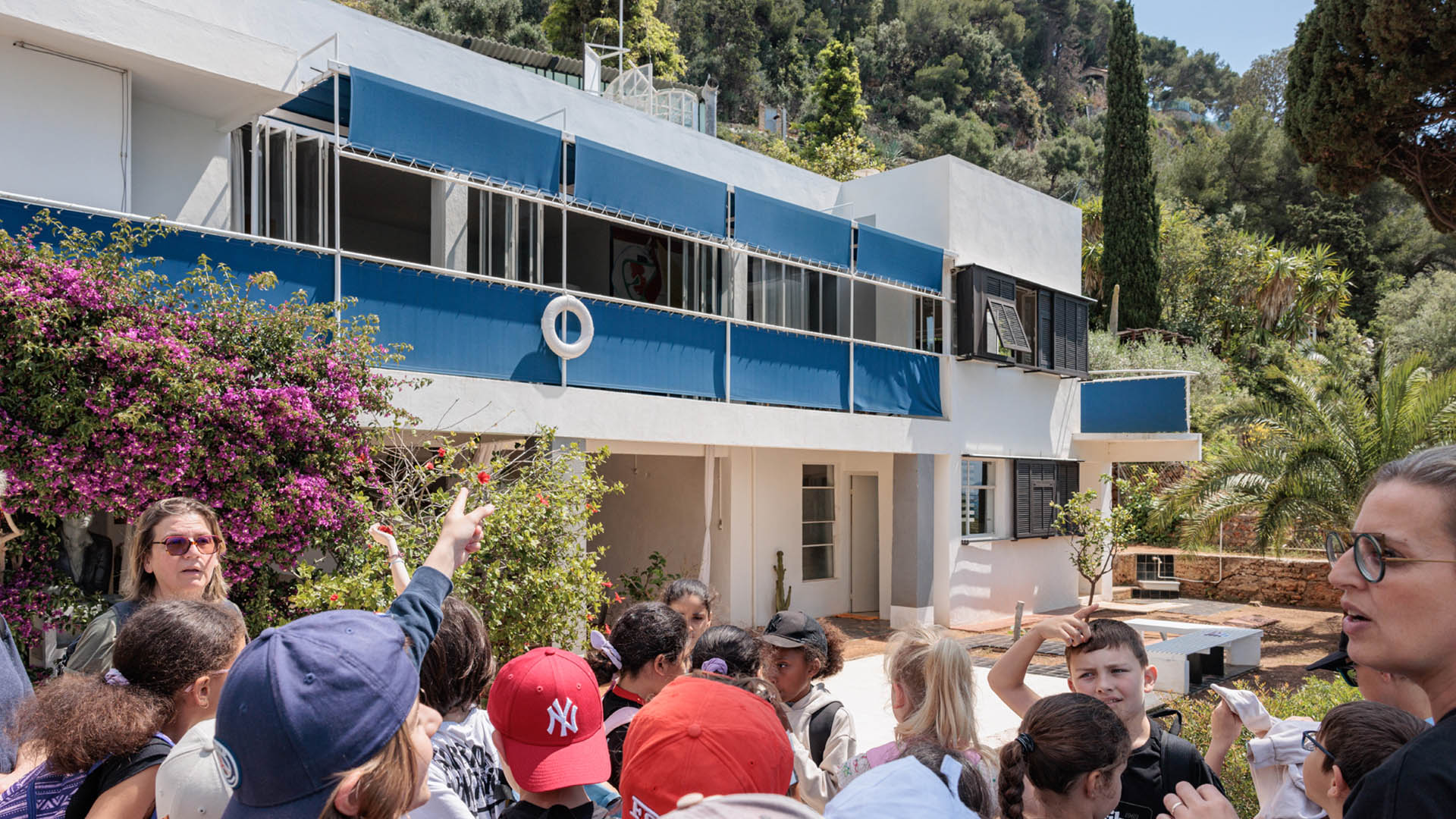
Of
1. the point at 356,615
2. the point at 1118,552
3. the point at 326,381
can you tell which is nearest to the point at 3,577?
the point at 326,381

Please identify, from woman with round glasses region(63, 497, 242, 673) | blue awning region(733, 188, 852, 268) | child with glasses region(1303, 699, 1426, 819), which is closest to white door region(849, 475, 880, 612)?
blue awning region(733, 188, 852, 268)

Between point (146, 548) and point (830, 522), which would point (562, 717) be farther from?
point (830, 522)

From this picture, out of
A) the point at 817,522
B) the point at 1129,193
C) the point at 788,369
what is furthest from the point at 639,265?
the point at 1129,193

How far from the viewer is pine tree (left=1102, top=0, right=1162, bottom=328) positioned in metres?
31.7

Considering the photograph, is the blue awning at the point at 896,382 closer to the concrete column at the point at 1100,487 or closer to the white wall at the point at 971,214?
the white wall at the point at 971,214

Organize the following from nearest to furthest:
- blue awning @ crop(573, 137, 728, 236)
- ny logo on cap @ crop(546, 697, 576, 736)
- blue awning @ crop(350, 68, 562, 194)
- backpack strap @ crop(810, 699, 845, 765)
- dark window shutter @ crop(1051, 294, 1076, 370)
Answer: ny logo on cap @ crop(546, 697, 576, 736)
backpack strap @ crop(810, 699, 845, 765)
blue awning @ crop(350, 68, 562, 194)
blue awning @ crop(573, 137, 728, 236)
dark window shutter @ crop(1051, 294, 1076, 370)

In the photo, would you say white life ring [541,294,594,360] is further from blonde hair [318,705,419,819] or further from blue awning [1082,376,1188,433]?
blue awning [1082,376,1188,433]

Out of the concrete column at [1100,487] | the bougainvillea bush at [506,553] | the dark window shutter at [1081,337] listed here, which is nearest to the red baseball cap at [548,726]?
the bougainvillea bush at [506,553]

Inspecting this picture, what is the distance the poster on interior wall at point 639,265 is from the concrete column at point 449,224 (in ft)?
8.84

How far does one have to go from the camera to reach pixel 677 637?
3.95 meters

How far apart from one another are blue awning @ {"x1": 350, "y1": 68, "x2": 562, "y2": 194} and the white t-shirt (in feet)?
21.1

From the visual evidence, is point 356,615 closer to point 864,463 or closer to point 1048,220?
point 864,463

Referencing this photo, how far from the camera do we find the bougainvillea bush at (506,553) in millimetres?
6789

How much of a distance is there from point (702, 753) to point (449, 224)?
8728mm
